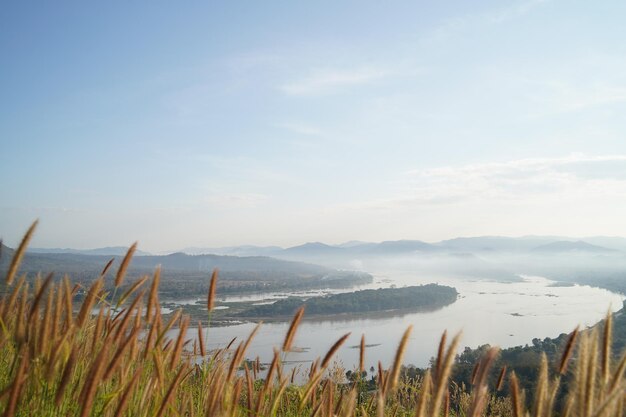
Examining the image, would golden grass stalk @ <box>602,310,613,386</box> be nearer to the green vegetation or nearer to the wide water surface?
the green vegetation

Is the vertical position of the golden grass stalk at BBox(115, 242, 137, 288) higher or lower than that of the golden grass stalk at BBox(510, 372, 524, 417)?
higher

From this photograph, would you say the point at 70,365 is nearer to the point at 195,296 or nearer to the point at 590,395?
the point at 590,395

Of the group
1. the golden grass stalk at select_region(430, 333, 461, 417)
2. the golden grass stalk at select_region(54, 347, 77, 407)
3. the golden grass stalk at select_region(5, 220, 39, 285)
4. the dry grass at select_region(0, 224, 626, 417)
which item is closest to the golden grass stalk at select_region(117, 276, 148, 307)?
the dry grass at select_region(0, 224, 626, 417)

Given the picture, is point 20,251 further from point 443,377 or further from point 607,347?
point 607,347

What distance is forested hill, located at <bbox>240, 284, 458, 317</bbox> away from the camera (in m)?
59.8

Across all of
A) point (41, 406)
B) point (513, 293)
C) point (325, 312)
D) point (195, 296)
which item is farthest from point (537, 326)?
point (41, 406)

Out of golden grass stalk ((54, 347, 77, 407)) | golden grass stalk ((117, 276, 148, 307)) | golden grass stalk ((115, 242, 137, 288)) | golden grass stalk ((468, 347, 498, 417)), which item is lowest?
golden grass stalk ((468, 347, 498, 417))

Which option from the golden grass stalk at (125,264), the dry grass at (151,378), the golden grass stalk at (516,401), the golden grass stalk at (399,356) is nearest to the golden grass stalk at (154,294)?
the dry grass at (151,378)

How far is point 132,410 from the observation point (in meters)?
2.23

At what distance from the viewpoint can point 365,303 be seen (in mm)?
64688

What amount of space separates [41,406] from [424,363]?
112 feet

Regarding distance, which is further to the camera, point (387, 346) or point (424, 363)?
point (387, 346)

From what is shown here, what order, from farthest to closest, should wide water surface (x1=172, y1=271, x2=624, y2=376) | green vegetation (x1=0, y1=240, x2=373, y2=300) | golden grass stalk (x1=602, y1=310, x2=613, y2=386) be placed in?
green vegetation (x1=0, y1=240, x2=373, y2=300) < wide water surface (x1=172, y1=271, x2=624, y2=376) < golden grass stalk (x1=602, y1=310, x2=613, y2=386)

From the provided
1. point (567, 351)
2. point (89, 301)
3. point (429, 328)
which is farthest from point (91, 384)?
point (429, 328)
